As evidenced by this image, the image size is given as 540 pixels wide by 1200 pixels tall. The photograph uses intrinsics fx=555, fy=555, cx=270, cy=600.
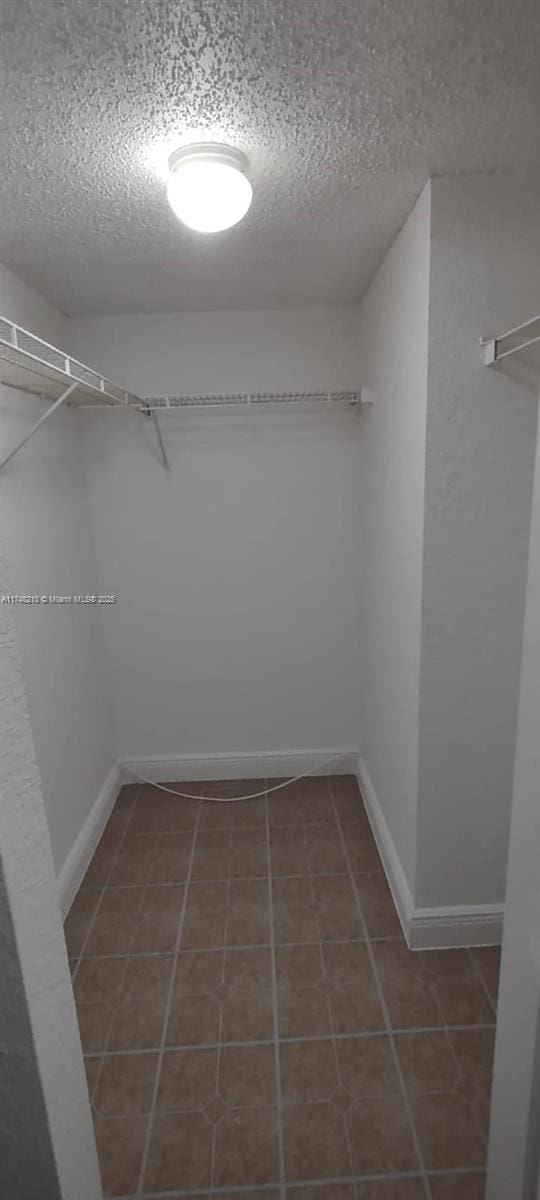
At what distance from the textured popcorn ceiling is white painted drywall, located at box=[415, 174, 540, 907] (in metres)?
0.18

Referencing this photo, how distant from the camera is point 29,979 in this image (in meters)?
0.64

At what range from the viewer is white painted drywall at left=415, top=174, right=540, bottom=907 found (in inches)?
57.3

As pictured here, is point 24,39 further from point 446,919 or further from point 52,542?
point 446,919

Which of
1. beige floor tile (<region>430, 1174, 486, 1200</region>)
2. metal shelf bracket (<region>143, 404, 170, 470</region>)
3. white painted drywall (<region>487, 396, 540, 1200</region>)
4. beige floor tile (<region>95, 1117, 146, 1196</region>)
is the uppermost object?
metal shelf bracket (<region>143, 404, 170, 470</region>)

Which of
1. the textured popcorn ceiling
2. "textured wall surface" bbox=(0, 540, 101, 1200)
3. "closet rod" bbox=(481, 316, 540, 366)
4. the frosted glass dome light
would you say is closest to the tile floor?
"textured wall surface" bbox=(0, 540, 101, 1200)

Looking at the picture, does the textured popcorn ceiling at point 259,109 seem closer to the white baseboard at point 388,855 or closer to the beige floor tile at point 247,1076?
the white baseboard at point 388,855

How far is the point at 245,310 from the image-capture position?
2408mm

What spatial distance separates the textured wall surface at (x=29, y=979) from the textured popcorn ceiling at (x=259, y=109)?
36.5 inches

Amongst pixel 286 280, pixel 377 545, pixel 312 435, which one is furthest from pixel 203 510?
pixel 286 280

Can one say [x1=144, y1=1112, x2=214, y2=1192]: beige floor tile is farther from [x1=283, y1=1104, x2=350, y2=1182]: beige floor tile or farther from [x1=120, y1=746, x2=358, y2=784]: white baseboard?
[x1=120, y1=746, x2=358, y2=784]: white baseboard

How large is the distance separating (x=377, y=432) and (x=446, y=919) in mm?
1774

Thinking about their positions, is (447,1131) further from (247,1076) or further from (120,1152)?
(120,1152)

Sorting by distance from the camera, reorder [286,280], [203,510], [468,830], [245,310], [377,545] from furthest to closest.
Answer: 1. [203,510]
2. [245,310]
3. [377,545]
4. [286,280]
5. [468,830]

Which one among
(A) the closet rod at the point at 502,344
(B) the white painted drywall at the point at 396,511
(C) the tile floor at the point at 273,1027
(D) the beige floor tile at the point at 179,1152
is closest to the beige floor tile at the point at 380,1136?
(C) the tile floor at the point at 273,1027
